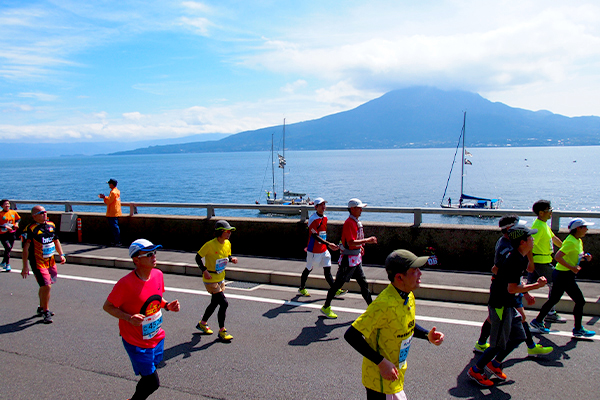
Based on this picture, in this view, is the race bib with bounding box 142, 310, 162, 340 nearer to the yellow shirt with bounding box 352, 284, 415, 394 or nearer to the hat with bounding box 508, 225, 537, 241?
the yellow shirt with bounding box 352, 284, 415, 394

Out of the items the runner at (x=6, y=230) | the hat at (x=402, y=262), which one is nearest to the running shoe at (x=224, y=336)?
the hat at (x=402, y=262)

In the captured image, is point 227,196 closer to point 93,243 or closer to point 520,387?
point 93,243

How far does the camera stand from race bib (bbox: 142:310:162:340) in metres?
→ 3.84

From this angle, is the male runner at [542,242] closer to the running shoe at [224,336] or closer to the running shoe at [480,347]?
the running shoe at [480,347]

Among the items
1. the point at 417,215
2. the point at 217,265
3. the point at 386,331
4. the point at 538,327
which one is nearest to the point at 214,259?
the point at 217,265

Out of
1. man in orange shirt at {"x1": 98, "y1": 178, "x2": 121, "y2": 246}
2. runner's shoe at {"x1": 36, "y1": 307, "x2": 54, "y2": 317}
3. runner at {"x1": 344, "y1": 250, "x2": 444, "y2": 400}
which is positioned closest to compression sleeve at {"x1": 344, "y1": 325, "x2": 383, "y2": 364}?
runner at {"x1": 344, "y1": 250, "x2": 444, "y2": 400}

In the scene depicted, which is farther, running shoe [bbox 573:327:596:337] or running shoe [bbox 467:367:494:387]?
running shoe [bbox 573:327:596:337]

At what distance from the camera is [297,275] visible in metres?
8.82

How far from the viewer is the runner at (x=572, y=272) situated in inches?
231

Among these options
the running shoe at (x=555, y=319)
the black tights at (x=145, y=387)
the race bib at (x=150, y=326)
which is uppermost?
the race bib at (x=150, y=326)

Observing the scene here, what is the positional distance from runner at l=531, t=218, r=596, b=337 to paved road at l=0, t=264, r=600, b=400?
27cm

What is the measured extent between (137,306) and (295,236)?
22.5 ft

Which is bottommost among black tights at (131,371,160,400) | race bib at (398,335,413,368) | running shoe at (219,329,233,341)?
running shoe at (219,329,233,341)

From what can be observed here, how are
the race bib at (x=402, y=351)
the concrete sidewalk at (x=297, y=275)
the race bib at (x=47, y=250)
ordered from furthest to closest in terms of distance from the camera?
the concrete sidewalk at (x=297, y=275), the race bib at (x=47, y=250), the race bib at (x=402, y=351)
